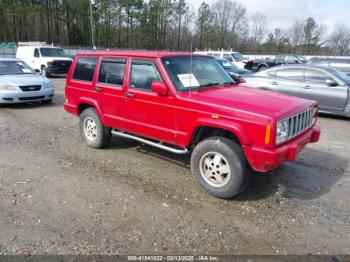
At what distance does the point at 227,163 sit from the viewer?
3.93 meters

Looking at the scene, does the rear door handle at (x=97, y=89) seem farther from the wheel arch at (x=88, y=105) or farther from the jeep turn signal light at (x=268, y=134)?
the jeep turn signal light at (x=268, y=134)

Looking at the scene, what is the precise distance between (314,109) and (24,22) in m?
62.8

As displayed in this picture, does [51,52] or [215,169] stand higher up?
[51,52]

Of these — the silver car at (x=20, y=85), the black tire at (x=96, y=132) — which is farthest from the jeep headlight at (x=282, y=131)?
the silver car at (x=20, y=85)

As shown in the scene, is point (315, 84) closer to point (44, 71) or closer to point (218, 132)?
point (218, 132)

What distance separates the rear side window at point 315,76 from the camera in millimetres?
9091

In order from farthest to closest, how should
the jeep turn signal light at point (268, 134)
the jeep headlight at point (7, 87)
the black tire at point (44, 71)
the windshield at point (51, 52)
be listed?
the windshield at point (51, 52), the black tire at point (44, 71), the jeep headlight at point (7, 87), the jeep turn signal light at point (268, 134)

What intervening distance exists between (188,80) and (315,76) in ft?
20.7

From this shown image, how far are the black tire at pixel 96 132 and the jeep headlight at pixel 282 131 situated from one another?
10.9ft

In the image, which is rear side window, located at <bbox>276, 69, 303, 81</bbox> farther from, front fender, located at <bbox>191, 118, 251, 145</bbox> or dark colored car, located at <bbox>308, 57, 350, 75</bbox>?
front fender, located at <bbox>191, 118, 251, 145</bbox>

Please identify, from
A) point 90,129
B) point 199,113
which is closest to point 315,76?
point 199,113

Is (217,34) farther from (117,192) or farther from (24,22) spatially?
(117,192)

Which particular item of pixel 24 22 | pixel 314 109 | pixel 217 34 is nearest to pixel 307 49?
pixel 217 34

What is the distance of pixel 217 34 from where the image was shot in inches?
2894
